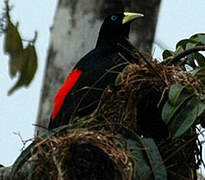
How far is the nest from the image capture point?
308 cm

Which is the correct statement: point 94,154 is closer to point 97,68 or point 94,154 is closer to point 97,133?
point 97,133

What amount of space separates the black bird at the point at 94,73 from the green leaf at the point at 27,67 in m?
0.28

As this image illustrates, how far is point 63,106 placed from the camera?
433 centimetres

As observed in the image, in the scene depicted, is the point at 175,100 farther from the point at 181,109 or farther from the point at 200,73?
the point at 200,73

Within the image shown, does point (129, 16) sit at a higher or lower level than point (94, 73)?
higher

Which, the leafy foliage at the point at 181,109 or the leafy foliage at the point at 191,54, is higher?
the leafy foliage at the point at 191,54

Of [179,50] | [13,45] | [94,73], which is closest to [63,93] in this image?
[94,73]

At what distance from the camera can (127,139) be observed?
320 centimetres

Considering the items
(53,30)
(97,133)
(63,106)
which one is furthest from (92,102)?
(53,30)

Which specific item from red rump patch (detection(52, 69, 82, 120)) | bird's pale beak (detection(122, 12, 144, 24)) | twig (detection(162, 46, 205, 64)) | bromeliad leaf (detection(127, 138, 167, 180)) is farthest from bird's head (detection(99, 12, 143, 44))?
bromeliad leaf (detection(127, 138, 167, 180))

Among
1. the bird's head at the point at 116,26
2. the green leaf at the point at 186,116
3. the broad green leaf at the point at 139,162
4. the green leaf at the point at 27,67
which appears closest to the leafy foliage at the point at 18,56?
the green leaf at the point at 27,67

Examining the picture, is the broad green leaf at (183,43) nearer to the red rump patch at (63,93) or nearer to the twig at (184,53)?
the twig at (184,53)

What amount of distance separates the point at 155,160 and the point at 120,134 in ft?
0.74

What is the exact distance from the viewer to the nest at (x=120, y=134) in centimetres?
308
